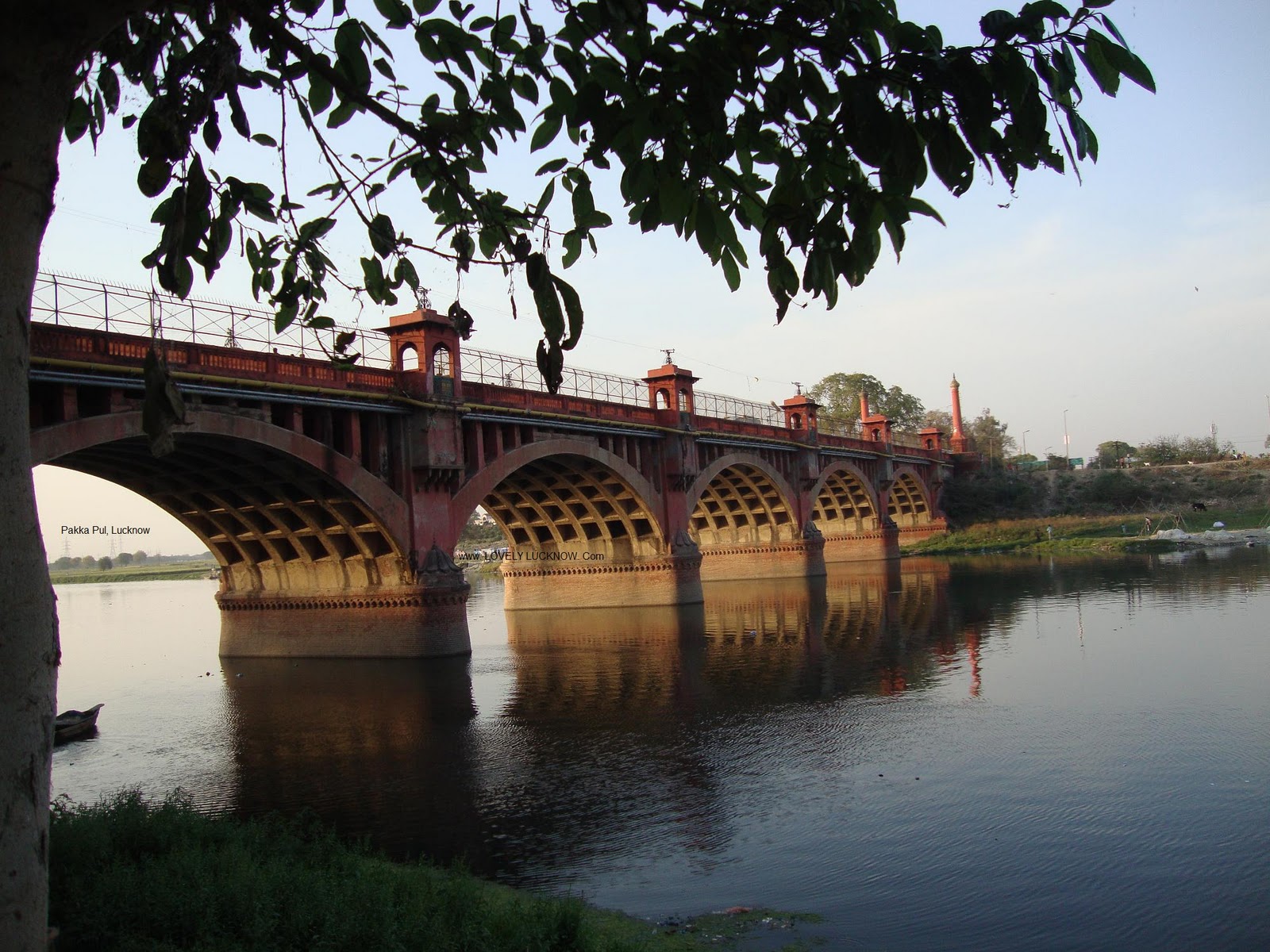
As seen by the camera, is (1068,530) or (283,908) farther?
(1068,530)

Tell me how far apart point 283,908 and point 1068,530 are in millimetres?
75892

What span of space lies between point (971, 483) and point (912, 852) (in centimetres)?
8214

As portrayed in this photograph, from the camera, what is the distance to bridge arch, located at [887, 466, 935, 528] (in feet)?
264

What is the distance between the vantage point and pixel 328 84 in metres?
5.78

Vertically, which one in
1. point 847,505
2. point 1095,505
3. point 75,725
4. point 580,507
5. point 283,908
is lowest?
point 75,725

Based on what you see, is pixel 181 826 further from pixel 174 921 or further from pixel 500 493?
pixel 500 493

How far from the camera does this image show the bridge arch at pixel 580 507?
39.4 metres

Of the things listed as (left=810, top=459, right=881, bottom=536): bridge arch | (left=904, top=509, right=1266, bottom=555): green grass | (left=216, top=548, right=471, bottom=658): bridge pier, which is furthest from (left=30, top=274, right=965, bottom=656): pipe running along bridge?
(left=904, top=509, right=1266, bottom=555): green grass

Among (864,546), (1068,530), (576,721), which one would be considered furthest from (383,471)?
(1068,530)

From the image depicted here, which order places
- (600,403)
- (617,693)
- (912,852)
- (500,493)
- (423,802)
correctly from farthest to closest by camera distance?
(500,493)
(600,403)
(617,693)
(423,802)
(912,852)

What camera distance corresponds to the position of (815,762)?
15359 mm

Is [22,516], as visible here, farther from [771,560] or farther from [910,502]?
[910,502]

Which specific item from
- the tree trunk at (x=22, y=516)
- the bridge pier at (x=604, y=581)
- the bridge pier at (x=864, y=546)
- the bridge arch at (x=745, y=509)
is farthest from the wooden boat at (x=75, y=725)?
the bridge pier at (x=864, y=546)

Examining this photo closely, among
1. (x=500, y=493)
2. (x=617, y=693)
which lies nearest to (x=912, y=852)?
(x=617, y=693)
